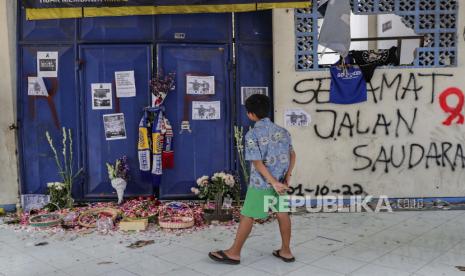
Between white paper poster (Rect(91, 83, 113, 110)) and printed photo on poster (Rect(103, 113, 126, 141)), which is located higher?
white paper poster (Rect(91, 83, 113, 110))

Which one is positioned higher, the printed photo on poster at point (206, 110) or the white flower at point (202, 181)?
the printed photo on poster at point (206, 110)

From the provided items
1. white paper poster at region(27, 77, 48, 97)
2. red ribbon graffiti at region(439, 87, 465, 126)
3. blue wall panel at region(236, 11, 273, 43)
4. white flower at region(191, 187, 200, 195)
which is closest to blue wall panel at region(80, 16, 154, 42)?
white paper poster at region(27, 77, 48, 97)

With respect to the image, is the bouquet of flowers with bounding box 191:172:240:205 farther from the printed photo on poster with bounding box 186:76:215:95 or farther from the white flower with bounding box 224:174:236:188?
the printed photo on poster with bounding box 186:76:215:95

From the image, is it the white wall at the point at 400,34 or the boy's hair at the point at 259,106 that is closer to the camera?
the boy's hair at the point at 259,106

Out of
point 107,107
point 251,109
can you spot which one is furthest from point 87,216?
point 251,109

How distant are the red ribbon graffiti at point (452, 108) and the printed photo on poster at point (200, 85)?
11.1 feet

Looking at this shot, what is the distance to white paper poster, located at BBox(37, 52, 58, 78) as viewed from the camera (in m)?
6.97

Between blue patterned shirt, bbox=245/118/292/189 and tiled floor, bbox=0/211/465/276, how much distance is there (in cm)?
92

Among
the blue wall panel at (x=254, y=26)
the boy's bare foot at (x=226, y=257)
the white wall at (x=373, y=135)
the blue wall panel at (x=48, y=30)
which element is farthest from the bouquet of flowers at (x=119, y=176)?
the boy's bare foot at (x=226, y=257)

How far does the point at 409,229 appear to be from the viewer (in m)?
5.80

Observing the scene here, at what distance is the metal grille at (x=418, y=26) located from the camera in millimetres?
6852

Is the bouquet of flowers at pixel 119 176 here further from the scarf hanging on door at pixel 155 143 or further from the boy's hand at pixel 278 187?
the boy's hand at pixel 278 187

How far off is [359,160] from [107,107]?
151 inches

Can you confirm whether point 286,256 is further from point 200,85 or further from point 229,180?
point 200,85
